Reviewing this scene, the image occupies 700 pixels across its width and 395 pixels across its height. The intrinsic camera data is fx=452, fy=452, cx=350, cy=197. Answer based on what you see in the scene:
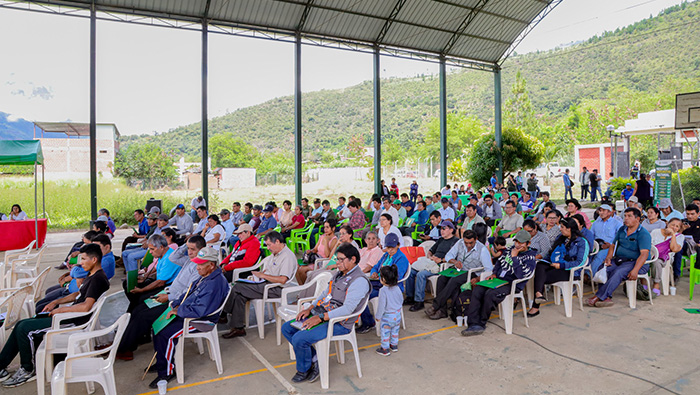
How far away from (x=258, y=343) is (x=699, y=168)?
53.0 feet

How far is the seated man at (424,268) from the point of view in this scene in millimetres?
5465

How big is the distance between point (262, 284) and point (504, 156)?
52.3 ft

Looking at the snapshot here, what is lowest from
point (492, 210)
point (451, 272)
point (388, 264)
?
point (451, 272)

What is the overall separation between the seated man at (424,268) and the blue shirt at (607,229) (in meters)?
2.14

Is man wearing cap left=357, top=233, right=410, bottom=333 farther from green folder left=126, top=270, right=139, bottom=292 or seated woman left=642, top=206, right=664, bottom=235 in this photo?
seated woman left=642, top=206, right=664, bottom=235

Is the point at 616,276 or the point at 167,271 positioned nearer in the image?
the point at 167,271

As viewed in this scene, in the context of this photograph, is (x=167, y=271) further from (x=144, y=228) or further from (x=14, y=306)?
(x=144, y=228)

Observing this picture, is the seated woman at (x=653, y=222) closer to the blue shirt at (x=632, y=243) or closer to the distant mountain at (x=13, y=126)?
the blue shirt at (x=632, y=243)

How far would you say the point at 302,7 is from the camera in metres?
13.0

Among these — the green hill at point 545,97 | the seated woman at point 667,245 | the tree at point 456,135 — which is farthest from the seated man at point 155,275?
the tree at point 456,135

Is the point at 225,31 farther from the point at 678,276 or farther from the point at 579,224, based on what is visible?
the point at 678,276

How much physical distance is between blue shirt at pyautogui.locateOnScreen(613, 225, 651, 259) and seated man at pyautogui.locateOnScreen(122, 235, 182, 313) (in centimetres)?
528

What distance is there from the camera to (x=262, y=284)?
4.68 m

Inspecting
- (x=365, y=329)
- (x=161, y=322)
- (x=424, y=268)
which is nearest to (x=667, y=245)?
(x=424, y=268)
